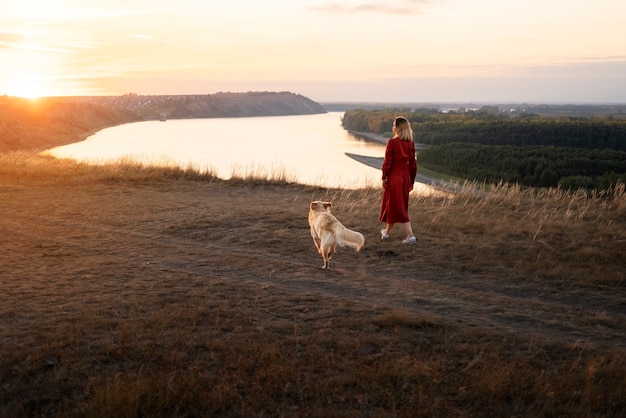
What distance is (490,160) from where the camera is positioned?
51.5 m

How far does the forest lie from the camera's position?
146 ft

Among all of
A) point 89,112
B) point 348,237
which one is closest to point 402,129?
point 348,237

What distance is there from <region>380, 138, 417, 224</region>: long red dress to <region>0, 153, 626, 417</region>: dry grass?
58 centimetres

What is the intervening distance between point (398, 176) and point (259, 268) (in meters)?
2.72

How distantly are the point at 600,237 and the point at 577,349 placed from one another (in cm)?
448

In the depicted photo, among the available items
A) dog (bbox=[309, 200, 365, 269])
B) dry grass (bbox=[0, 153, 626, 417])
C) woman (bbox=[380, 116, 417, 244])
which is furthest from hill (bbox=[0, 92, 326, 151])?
dog (bbox=[309, 200, 365, 269])

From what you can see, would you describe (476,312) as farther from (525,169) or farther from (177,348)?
(525,169)

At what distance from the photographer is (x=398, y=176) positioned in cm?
852

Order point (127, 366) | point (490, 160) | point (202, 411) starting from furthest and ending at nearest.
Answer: point (490, 160), point (127, 366), point (202, 411)

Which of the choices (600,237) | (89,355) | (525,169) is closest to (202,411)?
(89,355)

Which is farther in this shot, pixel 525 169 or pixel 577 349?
Result: pixel 525 169

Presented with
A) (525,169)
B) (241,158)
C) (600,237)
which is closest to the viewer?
(600,237)

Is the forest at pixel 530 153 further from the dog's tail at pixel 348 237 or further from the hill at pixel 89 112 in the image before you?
the hill at pixel 89 112

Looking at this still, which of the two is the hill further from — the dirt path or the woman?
the woman
